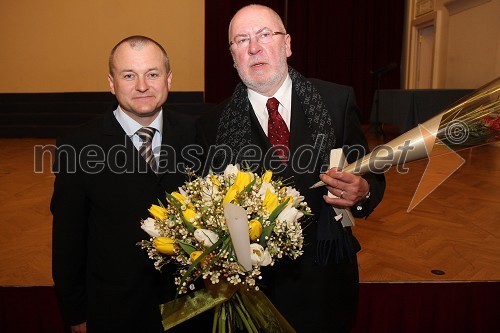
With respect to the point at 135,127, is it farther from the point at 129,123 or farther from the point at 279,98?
the point at 279,98

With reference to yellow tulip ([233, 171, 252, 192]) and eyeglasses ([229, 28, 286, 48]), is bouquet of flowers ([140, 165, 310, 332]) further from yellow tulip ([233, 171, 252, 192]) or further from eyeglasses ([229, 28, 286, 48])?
eyeglasses ([229, 28, 286, 48])

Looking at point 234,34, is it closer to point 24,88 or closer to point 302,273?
point 302,273

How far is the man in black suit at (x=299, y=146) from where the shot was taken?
1489mm

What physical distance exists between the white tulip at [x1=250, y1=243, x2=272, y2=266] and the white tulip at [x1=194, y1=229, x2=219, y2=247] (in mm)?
89

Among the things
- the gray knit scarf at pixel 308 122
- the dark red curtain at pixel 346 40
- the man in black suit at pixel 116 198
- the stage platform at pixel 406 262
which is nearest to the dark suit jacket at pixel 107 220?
the man in black suit at pixel 116 198

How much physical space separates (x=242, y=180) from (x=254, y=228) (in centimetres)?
Answer: 13

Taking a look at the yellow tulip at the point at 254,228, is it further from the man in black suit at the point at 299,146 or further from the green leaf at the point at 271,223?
the man in black suit at the point at 299,146

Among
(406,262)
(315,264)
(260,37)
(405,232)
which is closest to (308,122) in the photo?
(260,37)

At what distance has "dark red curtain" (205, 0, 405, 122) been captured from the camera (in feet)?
37.7

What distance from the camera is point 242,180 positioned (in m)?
1.08

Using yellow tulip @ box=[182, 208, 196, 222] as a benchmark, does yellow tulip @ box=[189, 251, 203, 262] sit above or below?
below

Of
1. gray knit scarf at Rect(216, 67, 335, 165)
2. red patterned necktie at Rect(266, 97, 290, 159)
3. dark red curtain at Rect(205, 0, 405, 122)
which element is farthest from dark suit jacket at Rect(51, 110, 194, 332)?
dark red curtain at Rect(205, 0, 405, 122)

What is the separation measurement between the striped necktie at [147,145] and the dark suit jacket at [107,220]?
0.03m

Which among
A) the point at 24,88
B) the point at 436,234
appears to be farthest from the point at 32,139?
the point at 436,234
